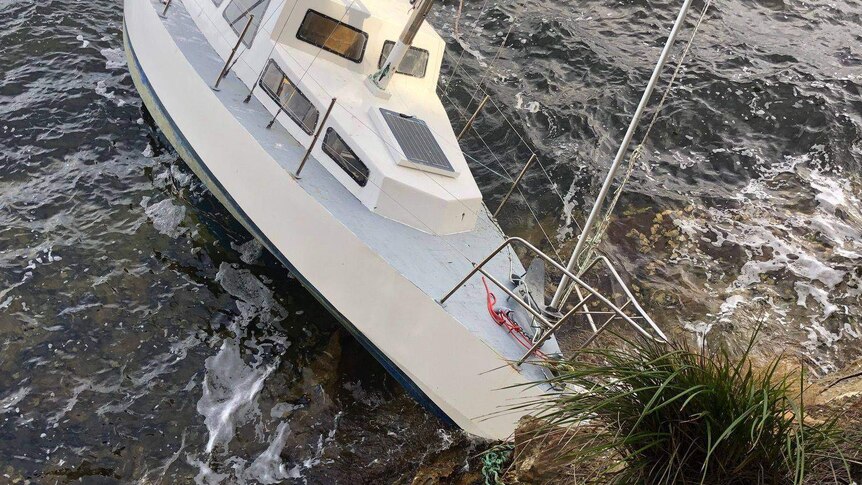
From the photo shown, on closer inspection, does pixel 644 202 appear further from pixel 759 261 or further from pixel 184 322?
pixel 184 322

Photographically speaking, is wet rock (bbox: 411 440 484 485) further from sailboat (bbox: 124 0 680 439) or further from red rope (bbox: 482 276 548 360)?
red rope (bbox: 482 276 548 360)

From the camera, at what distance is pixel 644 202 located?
12953 millimetres

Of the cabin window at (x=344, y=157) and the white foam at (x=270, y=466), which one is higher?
the cabin window at (x=344, y=157)

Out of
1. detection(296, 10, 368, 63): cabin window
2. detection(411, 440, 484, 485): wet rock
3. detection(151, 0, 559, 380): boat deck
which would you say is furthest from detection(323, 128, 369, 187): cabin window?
detection(411, 440, 484, 485): wet rock

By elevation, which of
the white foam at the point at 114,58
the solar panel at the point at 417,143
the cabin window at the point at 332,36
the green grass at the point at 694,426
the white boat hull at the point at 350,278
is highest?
the green grass at the point at 694,426

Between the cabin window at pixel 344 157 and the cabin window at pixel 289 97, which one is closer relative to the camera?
the cabin window at pixel 344 157

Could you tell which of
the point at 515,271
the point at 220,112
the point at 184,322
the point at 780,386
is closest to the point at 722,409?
the point at 780,386

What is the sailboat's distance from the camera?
839 cm

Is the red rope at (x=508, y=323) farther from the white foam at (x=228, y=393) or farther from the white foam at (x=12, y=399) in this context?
the white foam at (x=12, y=399)

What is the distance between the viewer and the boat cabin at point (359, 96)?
957 cm

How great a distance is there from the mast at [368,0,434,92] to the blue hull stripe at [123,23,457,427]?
243cm

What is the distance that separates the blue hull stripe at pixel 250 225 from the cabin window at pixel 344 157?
127 cm

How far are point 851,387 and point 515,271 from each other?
3.80 m

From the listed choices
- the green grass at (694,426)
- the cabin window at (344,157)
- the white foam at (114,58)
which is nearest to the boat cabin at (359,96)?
the cabin window at (344,157)
